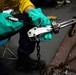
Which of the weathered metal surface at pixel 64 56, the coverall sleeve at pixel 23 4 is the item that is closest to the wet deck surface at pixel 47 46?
the weathered metal surface at pixel 64 56

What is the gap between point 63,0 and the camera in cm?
331

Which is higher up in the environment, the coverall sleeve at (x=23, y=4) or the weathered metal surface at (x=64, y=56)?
the coverall sleeve at (x=23, y=4)

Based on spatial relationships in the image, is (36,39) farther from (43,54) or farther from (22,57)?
(43,54)

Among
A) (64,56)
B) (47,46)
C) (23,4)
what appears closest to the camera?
(23,4)

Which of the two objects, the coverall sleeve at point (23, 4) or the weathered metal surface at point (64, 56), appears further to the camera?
the weathered metal surface at point (64, 56)

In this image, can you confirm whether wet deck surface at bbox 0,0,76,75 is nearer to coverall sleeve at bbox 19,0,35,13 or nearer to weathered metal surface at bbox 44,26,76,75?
weathered metal surface at bbox 44,26,76,75

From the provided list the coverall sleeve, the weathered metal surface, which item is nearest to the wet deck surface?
the weathered metal surface

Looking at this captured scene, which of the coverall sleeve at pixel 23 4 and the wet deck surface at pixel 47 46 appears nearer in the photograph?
the coverall sleeve at pixel 23 4

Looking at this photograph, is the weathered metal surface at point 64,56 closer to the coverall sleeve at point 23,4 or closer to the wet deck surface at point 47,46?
the wet deck surface at point 47,46

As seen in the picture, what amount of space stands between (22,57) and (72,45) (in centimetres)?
63

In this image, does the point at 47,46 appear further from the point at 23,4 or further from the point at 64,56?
the point at 23,4

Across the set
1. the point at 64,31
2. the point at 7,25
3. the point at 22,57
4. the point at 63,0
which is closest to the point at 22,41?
the point at 22,57

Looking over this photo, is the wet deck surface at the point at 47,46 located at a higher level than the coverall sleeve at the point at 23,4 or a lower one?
lower

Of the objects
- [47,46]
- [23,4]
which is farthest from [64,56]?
[23,4]
